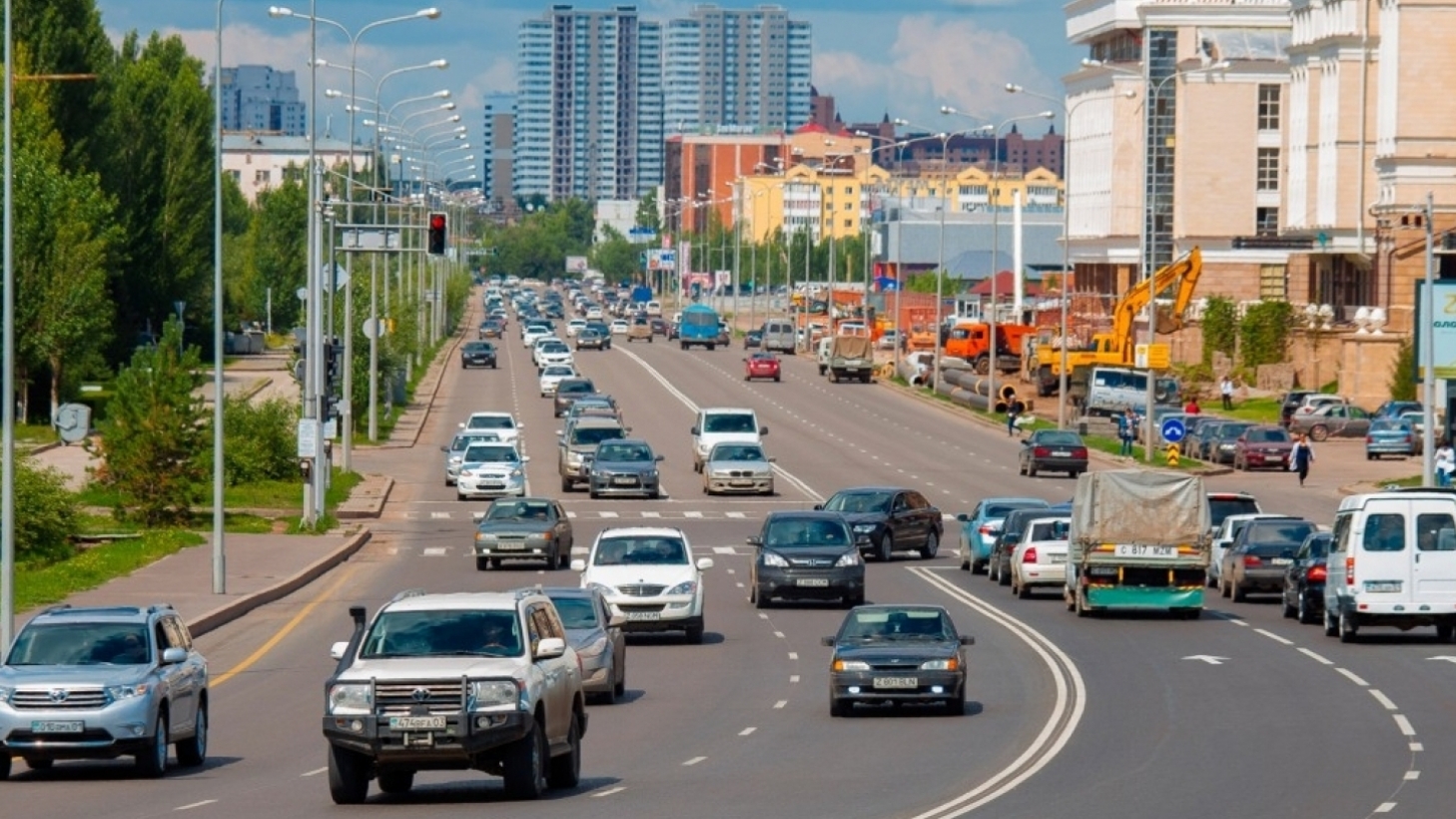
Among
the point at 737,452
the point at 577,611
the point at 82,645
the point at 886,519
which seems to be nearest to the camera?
the point at 82,645

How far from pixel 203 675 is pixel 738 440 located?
4577 cm

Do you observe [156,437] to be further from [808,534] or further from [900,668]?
[900,668]

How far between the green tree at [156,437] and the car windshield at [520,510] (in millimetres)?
8590

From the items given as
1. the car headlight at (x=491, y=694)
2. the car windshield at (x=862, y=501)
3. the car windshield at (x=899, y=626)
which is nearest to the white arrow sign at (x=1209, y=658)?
the car windshield at (x=899, y=626)

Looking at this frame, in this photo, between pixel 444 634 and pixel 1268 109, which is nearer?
pixel 444 634

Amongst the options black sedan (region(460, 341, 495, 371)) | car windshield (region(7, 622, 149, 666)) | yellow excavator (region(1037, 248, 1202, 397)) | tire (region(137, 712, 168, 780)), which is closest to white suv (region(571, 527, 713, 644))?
car windshield (region(7, 622, 149, 666))

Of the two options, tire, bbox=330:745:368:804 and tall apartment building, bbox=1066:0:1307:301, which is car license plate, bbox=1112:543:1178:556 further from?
tall apartment building, bbox=1066:0:1307:301

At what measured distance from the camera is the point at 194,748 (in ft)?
75.8

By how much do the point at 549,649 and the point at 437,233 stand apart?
131 ft

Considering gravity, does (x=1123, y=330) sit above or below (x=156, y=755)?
above

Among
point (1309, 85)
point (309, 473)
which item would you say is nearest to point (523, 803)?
point (309, 473)

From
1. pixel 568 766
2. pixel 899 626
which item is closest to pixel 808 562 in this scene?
pixel 899 626

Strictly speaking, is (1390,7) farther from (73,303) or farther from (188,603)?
(188,603)

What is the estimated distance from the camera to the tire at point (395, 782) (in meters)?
20.2
